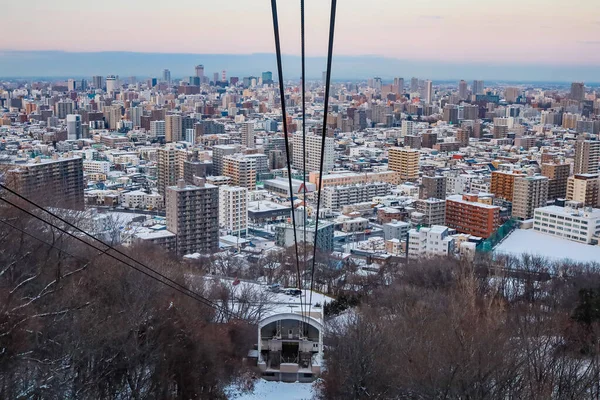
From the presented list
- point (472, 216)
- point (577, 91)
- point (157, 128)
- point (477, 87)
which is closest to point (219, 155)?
point (472, 216)

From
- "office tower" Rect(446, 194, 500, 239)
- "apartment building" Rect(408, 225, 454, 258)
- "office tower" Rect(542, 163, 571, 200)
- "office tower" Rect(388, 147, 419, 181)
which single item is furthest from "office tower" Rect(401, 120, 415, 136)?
"apartment building" Rect(408, 225, 454, 258)

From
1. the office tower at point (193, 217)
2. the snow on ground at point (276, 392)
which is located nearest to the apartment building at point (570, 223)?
the office tower at point (193, 217)

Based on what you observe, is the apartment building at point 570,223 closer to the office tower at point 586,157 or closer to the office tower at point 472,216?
the office tower at point 472,216

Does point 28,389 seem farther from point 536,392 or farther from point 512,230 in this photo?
point 512,230

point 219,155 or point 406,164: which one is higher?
point 219,155

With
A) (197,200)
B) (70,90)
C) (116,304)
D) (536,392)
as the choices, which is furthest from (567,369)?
(70,90)

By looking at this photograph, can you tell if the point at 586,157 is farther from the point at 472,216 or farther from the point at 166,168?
the point at 166,168

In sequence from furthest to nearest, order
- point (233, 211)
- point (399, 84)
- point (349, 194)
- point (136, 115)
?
1. point (399, 84)
2. point (136, 115)
3. point (349, 194)
4. point (233, 211)
